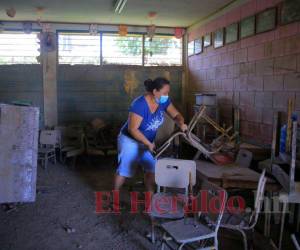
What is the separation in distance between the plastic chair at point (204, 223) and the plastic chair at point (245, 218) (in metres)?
0.13

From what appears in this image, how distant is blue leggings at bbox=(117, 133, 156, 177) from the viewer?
12.4 feet

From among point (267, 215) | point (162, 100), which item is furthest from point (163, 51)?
point (267, 215)

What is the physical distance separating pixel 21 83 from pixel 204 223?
598 centimetres

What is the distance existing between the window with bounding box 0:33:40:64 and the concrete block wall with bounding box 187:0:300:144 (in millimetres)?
3763

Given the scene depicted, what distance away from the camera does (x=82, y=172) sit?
605cm

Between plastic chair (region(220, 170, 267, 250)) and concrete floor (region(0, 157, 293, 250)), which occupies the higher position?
plastic chair (region(220, 170, 267, 250))

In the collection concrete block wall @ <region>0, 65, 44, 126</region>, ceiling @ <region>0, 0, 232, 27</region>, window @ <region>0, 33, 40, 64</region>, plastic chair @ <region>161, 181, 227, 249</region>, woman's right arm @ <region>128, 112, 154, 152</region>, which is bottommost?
plastic chair @ <region>161, 181, 227, 249</region>

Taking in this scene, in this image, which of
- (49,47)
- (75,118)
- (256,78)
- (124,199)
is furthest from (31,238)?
(49,47)

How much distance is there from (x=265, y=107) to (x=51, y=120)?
15.6 ft

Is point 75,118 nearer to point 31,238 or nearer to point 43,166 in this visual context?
point 43,166

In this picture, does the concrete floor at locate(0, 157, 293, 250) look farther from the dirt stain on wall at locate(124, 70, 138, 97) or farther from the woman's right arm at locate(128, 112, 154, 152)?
the dirt stain on wall at locate(124, 70, 138, 97)

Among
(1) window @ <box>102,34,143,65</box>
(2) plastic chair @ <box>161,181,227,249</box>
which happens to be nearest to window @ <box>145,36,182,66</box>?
(1) window @ <box>102,34,143,65</box>

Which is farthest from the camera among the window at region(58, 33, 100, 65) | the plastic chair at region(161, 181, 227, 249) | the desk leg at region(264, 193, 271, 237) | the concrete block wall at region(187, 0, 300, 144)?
the window at region(58, 33, 100, 65)

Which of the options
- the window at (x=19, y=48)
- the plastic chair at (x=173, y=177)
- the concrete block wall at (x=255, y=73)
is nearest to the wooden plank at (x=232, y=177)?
the plastic chair at (x=173, y=177)
